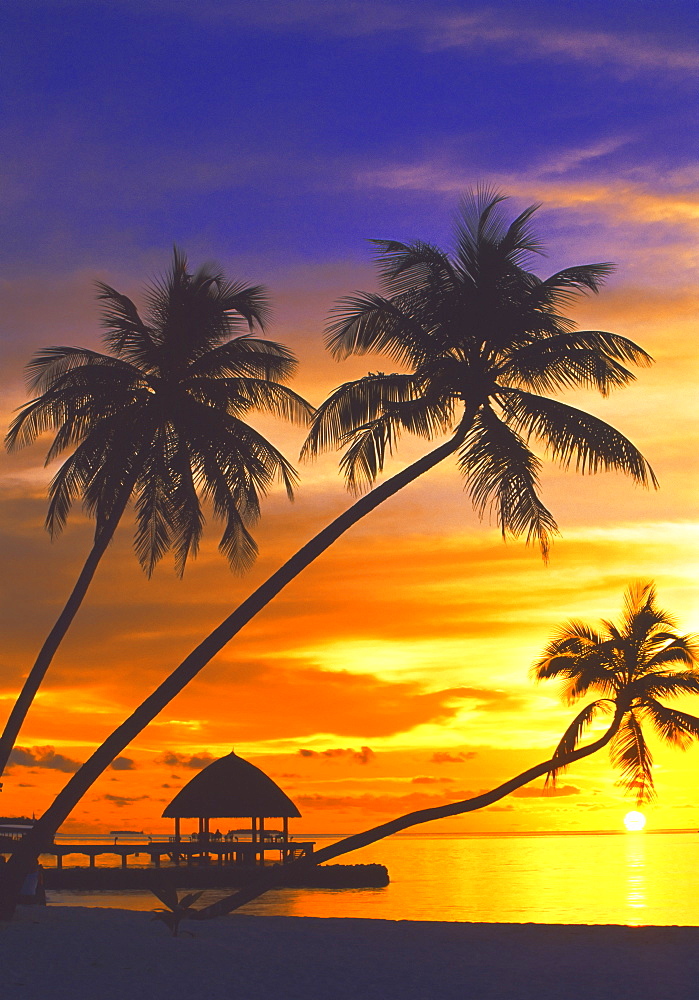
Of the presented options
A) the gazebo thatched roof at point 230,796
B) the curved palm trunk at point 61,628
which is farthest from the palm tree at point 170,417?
the gazebo thatched roof at point 230,796

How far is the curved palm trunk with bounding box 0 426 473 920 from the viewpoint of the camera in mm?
17609

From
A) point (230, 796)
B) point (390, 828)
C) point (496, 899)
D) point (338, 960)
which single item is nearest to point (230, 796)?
point (230, 796)

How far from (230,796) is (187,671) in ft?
105

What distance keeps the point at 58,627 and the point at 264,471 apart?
17.0ft

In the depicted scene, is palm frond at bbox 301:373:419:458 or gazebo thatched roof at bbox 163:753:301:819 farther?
gazebo thatched roof at bbox 163:753:301:819

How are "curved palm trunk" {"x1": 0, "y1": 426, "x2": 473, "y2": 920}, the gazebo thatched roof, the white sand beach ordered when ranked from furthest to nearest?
1. the gazebo thatched roof
2. "curved palm trunk" {"x1": 0, "y1": 426, "x2": 473, "y2": 920}
3. the white sand beach

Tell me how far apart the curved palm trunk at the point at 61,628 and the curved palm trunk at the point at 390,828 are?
5.69 metres

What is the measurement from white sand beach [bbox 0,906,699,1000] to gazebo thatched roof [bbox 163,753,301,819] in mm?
29023

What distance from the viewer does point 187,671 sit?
17594 millimetres

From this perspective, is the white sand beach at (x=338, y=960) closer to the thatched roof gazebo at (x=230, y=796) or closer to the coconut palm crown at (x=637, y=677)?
the coconut palm crown at (x=637, y=677)

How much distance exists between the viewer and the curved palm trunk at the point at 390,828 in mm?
18484

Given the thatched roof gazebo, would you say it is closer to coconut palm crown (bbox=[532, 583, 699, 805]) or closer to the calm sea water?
the calm sea water

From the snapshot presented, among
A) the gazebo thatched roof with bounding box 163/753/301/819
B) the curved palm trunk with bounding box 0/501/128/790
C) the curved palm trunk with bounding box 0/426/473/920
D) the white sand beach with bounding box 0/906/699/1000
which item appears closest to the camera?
the white sand beach with bounding box 0/906/699/1000

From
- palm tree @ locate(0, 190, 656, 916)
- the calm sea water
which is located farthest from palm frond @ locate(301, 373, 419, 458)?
the calm sea water
